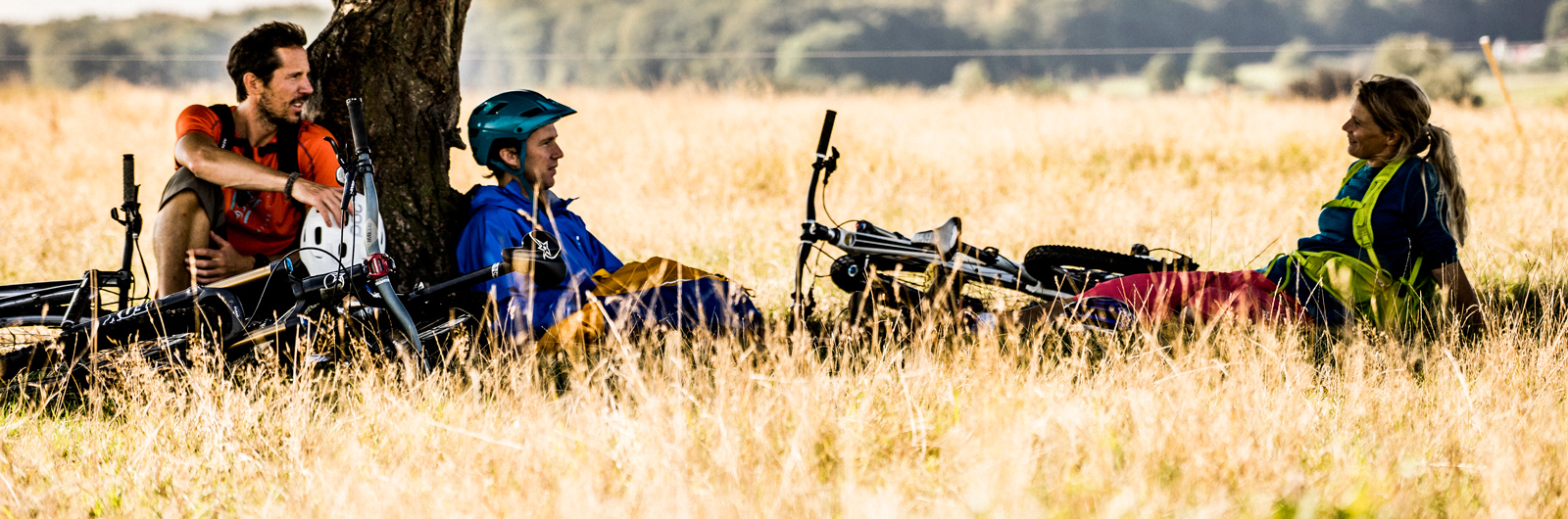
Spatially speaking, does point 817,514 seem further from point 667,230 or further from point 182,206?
point 667,230

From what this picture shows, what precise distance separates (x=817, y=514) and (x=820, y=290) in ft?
11.6

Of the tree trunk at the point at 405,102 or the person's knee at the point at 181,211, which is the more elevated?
the tree trunk at the point at 405,102

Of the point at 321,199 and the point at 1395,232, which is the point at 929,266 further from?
the point at 321,199

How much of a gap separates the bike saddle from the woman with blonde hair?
1.90 feet

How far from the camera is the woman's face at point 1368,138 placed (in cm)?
444

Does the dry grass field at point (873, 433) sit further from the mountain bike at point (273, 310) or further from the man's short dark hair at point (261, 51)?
the man's short dark hair at point (261, 51)

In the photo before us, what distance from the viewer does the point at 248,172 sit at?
13.7 ft

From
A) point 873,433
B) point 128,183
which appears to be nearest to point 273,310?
point 128,183

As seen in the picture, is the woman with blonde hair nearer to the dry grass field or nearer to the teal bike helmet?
the dry grass field

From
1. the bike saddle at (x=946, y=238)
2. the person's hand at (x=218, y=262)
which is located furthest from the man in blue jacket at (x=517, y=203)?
the bike saddle at (x=946, y=238)

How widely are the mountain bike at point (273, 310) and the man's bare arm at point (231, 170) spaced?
0.48 ft

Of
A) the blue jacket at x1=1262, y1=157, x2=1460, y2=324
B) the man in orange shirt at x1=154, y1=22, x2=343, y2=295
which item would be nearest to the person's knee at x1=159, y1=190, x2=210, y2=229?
the man in orange shirt at x1=154, y1=22, x2=343, y2=295

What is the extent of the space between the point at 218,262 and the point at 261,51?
2.77 ft

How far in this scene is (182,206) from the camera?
4.28m
